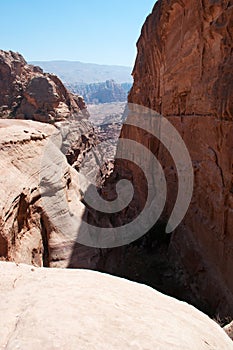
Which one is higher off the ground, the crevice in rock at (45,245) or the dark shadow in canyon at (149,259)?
the crevice in rock at (45,245)

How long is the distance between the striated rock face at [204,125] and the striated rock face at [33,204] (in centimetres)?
344

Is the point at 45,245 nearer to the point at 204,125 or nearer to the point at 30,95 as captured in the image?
the point at 204,125

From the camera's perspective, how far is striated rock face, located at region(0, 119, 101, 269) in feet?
19.5

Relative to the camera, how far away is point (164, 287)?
10.2m

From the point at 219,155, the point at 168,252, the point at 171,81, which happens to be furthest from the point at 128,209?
the point at 219,155

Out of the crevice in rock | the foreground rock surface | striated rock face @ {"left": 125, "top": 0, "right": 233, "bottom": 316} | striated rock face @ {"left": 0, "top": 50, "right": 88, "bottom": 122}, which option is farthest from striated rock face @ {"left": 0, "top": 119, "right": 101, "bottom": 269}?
striated rock face @ {"left": 0, "top": 50, "right": 88, "bottom": 122}

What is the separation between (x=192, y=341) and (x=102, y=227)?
24.6 ft

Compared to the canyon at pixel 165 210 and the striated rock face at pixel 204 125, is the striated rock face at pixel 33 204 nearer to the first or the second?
the canyon at pixel 165 210

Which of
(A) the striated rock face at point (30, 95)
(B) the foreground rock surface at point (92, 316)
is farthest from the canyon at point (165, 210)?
(A) the striated rock face at point (30, 95)

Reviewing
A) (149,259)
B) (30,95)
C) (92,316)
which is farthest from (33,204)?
(30,95)

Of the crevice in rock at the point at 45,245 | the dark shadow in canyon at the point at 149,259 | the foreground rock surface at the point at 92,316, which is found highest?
the foreground rock surface at the point at 92,316

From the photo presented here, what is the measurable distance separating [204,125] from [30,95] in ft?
78.6

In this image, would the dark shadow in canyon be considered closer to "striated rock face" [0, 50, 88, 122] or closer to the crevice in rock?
the crevice in rock

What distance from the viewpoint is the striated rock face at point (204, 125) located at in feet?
26.0
